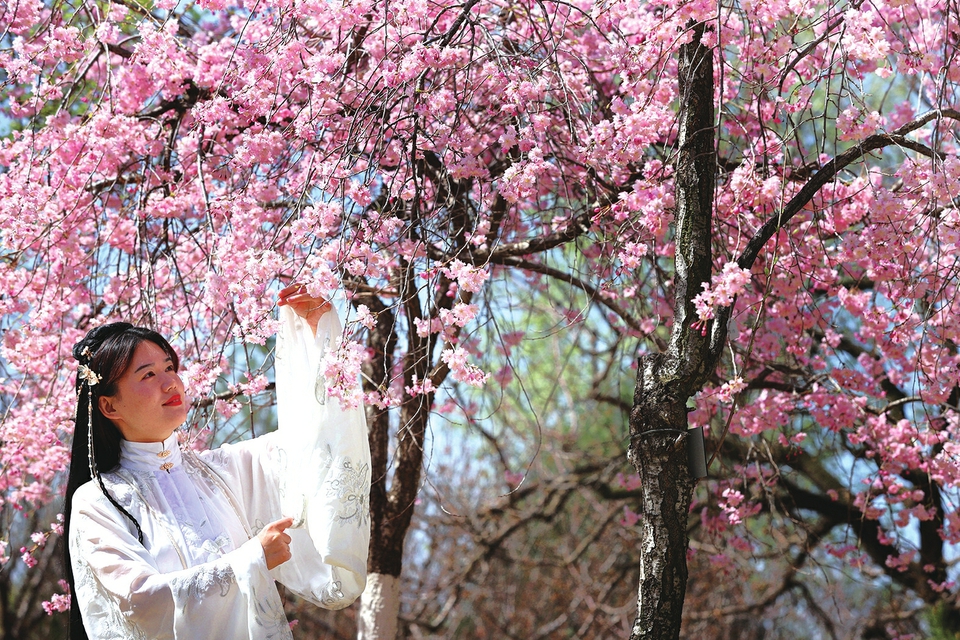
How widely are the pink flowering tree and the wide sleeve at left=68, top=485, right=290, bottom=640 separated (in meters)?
0.45

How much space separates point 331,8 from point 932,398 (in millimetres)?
2248

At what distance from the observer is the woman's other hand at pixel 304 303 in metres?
2.30

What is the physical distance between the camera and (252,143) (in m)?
2.61

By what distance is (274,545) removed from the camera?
6.55 feet

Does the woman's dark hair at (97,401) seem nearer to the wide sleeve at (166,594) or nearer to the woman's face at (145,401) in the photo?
the woman's face at (145,401)

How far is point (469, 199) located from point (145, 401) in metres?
1.38

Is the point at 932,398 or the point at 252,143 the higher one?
the point at 252,143

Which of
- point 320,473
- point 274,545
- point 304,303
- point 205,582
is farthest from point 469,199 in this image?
point 205,582

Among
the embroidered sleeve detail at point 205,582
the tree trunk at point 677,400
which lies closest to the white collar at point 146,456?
the embroidered sleeve detail at point 205,582

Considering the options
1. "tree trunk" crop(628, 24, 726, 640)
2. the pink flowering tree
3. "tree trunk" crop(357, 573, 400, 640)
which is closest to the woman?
the pink flowering tree

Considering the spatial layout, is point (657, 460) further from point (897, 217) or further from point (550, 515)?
point (550, 515)

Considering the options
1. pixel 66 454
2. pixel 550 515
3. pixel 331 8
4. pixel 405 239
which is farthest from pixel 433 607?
pixel 331 8

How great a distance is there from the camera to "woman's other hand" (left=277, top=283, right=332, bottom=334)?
2.30m

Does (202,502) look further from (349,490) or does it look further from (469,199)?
(469,199)
